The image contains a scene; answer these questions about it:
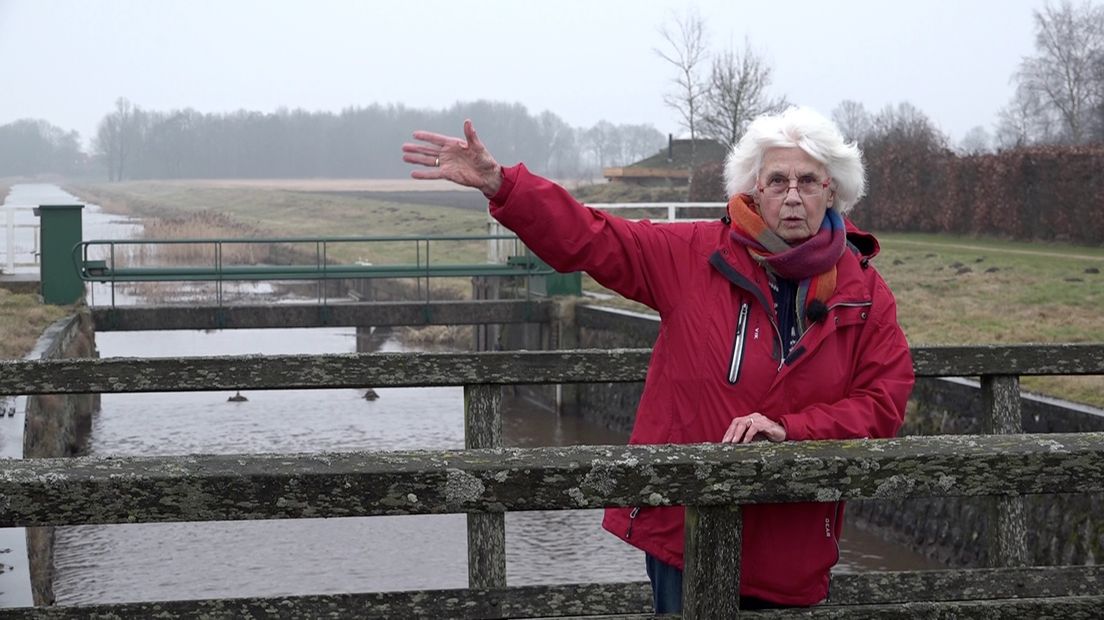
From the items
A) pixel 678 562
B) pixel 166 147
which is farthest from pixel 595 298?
pixel 166 147

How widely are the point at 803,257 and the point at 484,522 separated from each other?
1.29 metres

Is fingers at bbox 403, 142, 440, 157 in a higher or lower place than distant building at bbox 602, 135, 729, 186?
lower

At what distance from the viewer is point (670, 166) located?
205 ft

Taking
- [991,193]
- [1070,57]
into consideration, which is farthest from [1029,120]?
[991,193]

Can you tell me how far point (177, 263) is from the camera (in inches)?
1406

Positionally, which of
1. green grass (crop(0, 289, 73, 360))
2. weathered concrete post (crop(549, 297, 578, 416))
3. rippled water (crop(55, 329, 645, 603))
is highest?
green grass (crop(0, 289, 73, 360))

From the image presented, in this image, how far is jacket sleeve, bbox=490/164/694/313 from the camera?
3387 millimetres

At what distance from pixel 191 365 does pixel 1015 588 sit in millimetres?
2387

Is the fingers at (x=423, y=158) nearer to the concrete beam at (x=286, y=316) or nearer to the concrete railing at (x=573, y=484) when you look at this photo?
the concrete railing at (x=573, y=484)

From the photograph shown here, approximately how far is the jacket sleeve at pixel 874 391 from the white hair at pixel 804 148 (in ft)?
0.94

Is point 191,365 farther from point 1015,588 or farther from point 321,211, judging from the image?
point 321,211

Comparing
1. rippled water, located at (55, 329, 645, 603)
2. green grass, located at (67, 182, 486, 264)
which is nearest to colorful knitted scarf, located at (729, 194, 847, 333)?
rippled water, located at (55, 329, 645, 603)

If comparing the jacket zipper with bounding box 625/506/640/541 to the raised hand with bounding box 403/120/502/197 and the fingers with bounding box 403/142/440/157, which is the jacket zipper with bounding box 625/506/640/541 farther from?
the fingers with bounding box 403/142/440/157

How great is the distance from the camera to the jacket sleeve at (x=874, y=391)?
325 centimetres
